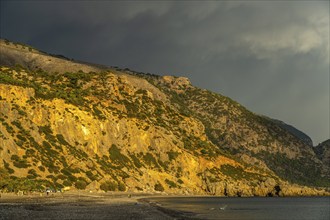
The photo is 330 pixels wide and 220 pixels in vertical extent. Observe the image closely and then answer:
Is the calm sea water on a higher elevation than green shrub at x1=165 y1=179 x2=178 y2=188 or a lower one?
lower

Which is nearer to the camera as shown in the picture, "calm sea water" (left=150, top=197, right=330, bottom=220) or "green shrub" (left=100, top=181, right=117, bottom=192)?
"calm sea water" (left=150, top=197, right=330, bottom=220)

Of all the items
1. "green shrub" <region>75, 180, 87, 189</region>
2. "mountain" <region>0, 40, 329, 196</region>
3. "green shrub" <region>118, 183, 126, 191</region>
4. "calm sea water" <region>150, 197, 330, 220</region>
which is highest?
"mountain" <region>0, 40, 329, 196</region>

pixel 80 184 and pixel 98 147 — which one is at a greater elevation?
pixel 98 147

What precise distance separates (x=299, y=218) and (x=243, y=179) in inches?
4577

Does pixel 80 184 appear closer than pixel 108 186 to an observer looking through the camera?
Yes

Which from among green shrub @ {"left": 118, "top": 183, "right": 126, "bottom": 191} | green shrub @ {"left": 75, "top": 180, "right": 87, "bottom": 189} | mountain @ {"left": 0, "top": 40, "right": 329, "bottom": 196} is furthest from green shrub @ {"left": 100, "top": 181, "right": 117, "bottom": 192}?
green shrub @ {"left": 75, "top": 180, "right": 87, "bottom": 189}

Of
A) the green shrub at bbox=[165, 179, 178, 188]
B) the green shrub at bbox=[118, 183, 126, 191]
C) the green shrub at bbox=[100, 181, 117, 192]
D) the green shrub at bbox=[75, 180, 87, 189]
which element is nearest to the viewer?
the green shrub at bbox=[75, 180, 87, 189]

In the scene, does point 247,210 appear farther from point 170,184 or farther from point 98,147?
point 98,147

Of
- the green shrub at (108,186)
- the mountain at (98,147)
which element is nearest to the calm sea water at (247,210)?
the green shrub at (108,186)

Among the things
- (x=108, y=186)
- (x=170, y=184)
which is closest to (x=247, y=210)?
(x=108, y=186)

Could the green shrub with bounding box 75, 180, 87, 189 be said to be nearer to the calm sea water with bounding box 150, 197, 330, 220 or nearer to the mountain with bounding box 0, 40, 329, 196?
the mountain with bounding box 0, 40, 329, 196

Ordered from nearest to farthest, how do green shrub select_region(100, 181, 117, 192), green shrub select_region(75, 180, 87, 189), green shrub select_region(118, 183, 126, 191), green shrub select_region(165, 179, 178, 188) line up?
1. green shrub select_region(75, 180, 87, 189)
2. green shrub select_region(100, 181, 117, 192)
3. green shrub select_region(118, 183, 126, 191)
4. green shrub select_region(165, 179, 178, 188)

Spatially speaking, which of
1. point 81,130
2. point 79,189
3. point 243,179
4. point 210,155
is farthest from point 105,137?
point 243,179

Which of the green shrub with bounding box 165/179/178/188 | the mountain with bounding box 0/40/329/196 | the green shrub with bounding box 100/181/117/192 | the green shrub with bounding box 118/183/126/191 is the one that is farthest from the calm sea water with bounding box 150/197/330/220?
the green shrub with bounding box 165/179/178/188
